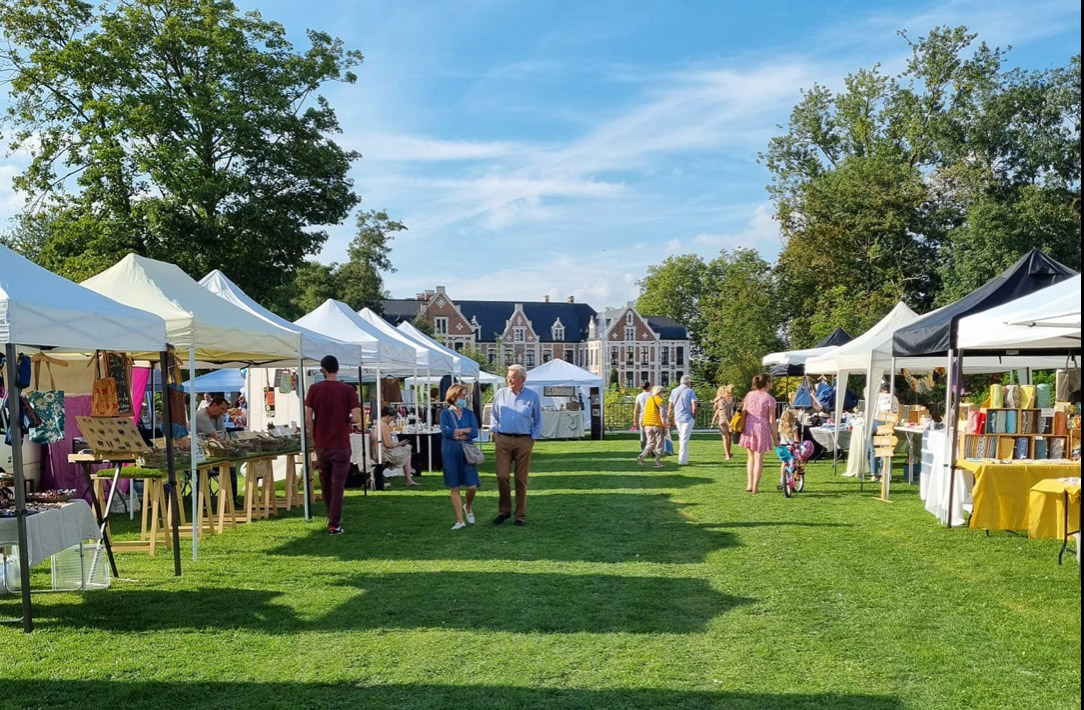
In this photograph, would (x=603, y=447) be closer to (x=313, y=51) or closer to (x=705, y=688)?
(x=313, y=51)

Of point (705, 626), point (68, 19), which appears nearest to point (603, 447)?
point (68, 19)

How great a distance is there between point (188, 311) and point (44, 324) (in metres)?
3.10

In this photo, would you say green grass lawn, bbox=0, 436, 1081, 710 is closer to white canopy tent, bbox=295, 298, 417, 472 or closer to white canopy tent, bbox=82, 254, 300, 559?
white canopy tent, bbox=82, 254, 300, 559

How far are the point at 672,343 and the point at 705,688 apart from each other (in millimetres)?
85706

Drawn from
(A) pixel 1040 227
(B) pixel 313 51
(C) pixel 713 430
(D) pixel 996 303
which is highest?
(B) pixel 313 51

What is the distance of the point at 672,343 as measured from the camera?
9000 cm

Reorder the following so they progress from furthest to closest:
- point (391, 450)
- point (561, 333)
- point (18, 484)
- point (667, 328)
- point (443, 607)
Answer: point (561, 333) → point (667, 328) → point (391, 450) → point (443, 607) → point (18, 484)

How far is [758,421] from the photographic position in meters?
13.3

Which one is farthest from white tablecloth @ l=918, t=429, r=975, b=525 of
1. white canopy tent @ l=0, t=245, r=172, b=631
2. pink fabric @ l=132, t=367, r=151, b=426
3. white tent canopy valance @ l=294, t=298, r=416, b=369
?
pink fabric @ l=132, t=367, r=151, b=426

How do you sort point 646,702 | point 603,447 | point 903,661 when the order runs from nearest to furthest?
1. point 646,702
2. point 903,661
3. point 603,447

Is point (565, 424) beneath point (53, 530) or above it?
beneath

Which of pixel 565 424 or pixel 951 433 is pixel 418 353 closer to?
Answer: pixel 951 433

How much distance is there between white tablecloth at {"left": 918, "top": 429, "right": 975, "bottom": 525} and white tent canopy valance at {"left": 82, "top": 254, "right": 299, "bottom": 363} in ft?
23.5

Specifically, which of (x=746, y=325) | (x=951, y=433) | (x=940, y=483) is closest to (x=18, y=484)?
(x=951, y=433)
